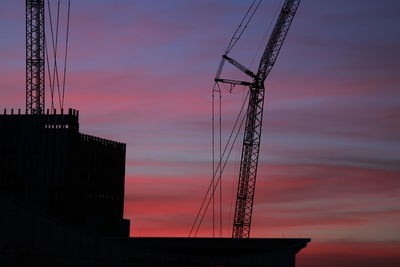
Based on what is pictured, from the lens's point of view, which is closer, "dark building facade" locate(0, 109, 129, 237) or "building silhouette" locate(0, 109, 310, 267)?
"building silhouette" locate(0, 109, 310, 267)

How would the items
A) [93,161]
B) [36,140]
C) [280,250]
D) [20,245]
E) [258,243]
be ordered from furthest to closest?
[93,161] < [36,140] < [258,243] < [280,250] < [20,245]

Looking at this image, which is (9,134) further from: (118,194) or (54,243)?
(54,243)

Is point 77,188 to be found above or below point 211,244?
above

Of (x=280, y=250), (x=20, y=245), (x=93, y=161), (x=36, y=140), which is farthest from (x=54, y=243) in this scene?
(x=93, y=161)

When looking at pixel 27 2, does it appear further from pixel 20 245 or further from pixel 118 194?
pixel 20 245

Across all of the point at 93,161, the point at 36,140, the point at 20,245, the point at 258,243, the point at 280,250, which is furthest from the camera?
the point at 93,161

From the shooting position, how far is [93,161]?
18800 cm

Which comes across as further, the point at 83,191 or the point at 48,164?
the point at 83,191

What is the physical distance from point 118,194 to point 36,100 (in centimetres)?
2567

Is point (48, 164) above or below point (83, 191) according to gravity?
above

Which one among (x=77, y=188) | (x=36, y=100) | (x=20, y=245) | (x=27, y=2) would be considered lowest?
(x=20, y=245)

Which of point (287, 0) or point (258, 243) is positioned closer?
point (258, 243)

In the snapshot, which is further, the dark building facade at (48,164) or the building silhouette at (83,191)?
the dark building facade at (48,164)

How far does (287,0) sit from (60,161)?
182 ft
